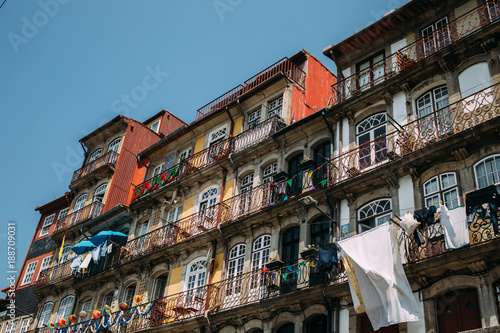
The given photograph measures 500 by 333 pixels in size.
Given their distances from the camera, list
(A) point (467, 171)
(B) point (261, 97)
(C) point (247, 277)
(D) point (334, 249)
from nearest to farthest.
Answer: (A) point (467, 171) < (D) point (334, 249) < (C) point (247, 277) < (B) point (261, 97)

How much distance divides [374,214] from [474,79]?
16.6 ft

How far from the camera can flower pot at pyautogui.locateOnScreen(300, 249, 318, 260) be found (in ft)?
56.8

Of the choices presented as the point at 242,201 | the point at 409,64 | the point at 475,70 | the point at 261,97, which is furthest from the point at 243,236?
the point at 475,70

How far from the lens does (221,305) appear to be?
20.0m

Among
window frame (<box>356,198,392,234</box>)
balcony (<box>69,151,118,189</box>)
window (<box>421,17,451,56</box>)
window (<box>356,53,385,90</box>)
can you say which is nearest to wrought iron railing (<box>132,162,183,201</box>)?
balcony (<box>69,151,118,189</box>)

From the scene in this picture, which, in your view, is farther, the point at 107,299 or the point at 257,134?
the point at 107,299

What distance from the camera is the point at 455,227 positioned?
45.3ft

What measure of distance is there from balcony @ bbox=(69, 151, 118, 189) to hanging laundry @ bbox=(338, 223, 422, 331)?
1994 centimetres

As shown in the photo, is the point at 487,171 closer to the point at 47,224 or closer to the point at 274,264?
the point at 274,264

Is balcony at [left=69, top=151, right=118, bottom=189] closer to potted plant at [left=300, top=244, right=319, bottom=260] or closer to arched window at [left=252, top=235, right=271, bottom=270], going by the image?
arched window at [left=252, top=235, right=271, bottom=270]

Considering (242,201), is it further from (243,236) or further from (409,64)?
(409,64)

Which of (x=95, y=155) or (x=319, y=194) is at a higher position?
(x=95, y=155)

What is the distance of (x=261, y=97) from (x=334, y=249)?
1056cm

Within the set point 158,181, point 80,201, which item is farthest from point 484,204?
point 80,201
